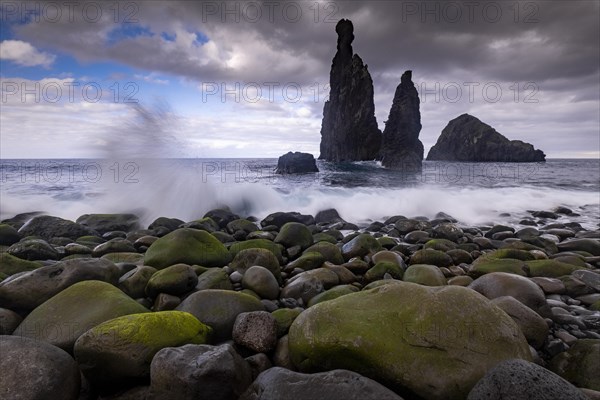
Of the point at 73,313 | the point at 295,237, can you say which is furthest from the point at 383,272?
the point at 73,313

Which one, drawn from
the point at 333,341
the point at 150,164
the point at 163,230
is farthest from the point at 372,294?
the point at 150,164

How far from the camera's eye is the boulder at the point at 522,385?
6.06 feet

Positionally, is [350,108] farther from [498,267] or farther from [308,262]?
[308,262]

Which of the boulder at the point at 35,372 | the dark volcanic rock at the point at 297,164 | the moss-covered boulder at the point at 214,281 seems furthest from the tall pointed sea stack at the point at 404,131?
the boulder at the point at 35,372

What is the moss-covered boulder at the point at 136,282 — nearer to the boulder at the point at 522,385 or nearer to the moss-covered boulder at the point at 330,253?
the moss-covered boulder at the point at 330,253

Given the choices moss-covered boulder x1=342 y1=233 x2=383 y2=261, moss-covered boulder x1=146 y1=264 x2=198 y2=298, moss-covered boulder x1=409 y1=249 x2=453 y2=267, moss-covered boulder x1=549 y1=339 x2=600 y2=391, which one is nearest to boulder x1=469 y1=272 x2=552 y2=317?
moss-covered boulder x1=549 y1=339 x2=600 y2=391

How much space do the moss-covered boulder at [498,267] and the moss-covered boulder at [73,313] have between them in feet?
15.4

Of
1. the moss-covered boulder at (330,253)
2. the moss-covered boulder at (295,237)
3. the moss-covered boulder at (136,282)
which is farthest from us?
the moss-covered boulder at (295,237)

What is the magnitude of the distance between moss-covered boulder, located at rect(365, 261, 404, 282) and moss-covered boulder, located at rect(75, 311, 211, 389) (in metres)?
3.00

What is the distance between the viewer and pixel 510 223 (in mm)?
10680

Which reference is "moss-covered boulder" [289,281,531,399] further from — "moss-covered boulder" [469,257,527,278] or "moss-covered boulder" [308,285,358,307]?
"moss-covered boulder" [469,257,527,278]

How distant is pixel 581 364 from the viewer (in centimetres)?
274

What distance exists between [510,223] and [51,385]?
11.8 meters

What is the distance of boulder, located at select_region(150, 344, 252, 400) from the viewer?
7.29 feet
